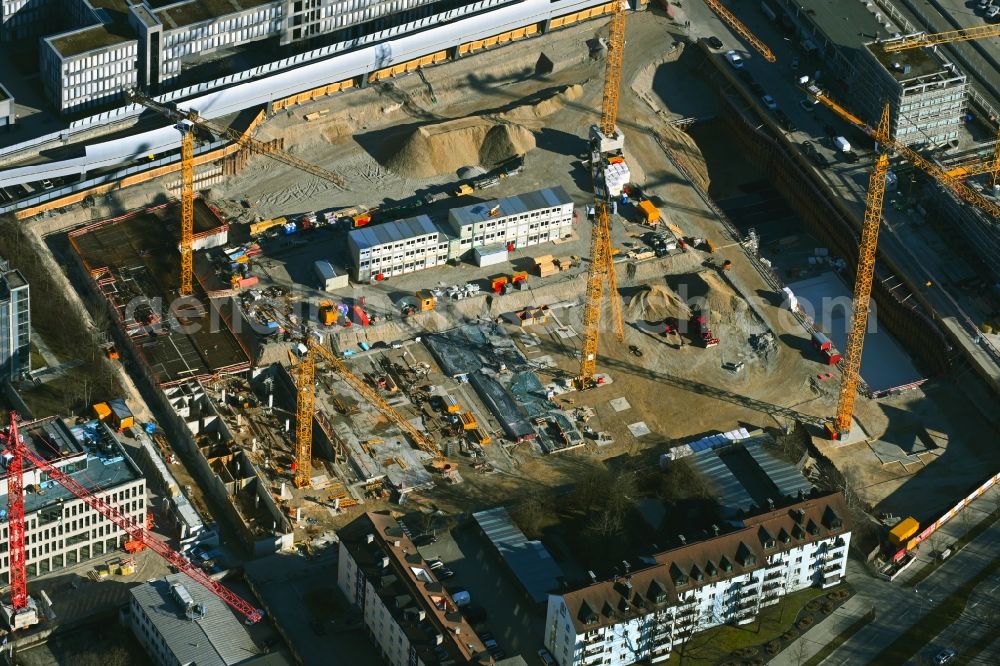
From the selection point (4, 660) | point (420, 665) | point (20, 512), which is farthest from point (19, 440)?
point (420, 665)

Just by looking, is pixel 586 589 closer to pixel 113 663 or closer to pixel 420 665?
pixel 420 665

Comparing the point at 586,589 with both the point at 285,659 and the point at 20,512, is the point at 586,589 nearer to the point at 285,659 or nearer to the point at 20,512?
the point at 285,659

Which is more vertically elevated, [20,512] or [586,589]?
[20,512]

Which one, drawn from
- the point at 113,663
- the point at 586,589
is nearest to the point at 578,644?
the point at 586,589

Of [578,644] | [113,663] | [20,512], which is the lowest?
[578,644]

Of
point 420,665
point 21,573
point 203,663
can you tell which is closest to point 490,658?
point 420,665

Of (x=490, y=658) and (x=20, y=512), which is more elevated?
(x=20, y=512)

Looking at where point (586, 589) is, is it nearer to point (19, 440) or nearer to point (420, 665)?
point (420, 665)
